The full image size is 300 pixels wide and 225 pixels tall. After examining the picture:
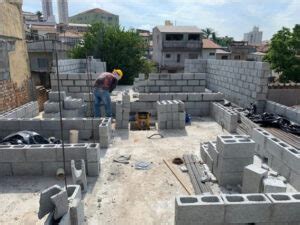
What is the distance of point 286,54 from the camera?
1791 cm

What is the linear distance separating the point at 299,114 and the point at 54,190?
6.58 metres

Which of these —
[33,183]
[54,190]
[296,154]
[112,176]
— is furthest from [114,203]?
[296,154]

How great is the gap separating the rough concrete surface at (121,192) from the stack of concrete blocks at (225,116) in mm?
1759

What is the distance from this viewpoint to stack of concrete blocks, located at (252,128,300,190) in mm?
4246

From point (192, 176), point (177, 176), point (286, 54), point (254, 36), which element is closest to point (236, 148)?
point (192, 176)

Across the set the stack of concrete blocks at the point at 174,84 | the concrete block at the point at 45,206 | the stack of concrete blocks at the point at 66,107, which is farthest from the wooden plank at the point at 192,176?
the stack of concrete blocks at the point at 174,84

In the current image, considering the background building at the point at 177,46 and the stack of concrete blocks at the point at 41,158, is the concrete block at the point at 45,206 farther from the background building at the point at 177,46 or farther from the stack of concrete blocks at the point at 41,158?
the background building at the point at 177,46

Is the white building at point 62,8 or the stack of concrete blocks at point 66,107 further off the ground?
the white building at point 62,8

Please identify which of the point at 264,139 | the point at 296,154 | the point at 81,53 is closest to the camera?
the point at 296,154

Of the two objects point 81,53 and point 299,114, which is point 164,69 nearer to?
point 81,53

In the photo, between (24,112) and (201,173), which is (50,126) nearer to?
(24,112)

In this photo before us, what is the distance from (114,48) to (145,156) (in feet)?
53.7

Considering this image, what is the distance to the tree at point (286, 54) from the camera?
1752 cm

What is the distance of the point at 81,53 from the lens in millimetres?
21469
